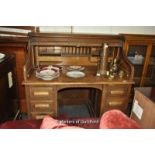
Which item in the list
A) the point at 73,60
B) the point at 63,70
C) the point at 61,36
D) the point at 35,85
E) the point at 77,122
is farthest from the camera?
the point at 73,60

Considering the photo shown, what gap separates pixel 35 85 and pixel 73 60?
66 cm

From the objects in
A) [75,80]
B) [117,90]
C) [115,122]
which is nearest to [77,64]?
[75,80]

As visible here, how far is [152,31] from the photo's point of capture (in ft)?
7.41

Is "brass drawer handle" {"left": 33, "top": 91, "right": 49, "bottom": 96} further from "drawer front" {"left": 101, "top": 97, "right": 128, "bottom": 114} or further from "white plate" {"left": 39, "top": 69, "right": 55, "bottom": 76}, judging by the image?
"drawer front" {"left": 101, "top": 97, "right": 128, "bottom": 114}

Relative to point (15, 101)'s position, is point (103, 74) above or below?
above

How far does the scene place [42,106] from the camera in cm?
180

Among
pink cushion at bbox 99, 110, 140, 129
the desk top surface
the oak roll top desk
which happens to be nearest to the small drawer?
the oak roll top desk

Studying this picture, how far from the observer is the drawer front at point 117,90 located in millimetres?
1798
